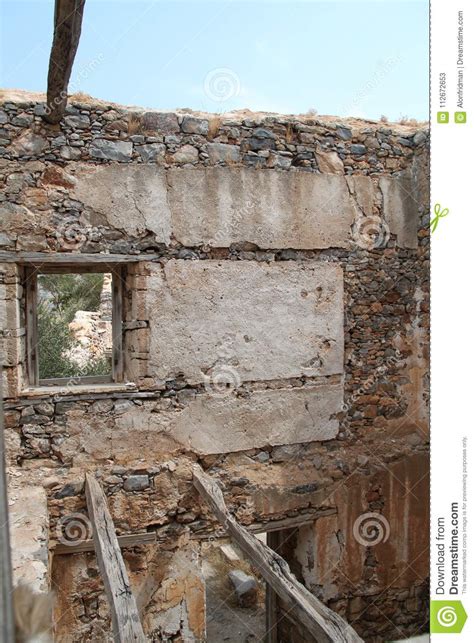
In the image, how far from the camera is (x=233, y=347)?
4.65 m

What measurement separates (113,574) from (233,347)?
218cm

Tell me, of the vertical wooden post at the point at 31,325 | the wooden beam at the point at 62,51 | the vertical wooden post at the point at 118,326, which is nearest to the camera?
the wooden beam at the point at 62,51

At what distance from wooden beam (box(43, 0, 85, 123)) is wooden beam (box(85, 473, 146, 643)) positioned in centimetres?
291

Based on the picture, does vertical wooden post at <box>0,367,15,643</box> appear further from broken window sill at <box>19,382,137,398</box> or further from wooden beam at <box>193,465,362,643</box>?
broken window sill at <box>19,382,137,398</box>

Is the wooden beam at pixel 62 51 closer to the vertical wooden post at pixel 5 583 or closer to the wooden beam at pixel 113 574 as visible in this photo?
the wooden beam at pixel 113 574

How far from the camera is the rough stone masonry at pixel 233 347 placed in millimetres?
4168

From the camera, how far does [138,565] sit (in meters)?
4.39

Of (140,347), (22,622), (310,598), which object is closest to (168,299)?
(140,347)

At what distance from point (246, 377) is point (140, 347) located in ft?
3.26

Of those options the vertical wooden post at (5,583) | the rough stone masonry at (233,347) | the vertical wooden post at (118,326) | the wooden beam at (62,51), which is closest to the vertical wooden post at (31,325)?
the rough stone masonry at (233,347)

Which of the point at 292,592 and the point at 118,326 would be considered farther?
the point at 118,326

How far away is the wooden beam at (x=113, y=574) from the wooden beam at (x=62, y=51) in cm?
291

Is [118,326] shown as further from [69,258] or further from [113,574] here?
[113,574]

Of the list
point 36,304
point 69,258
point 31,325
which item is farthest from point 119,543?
point 69,258
